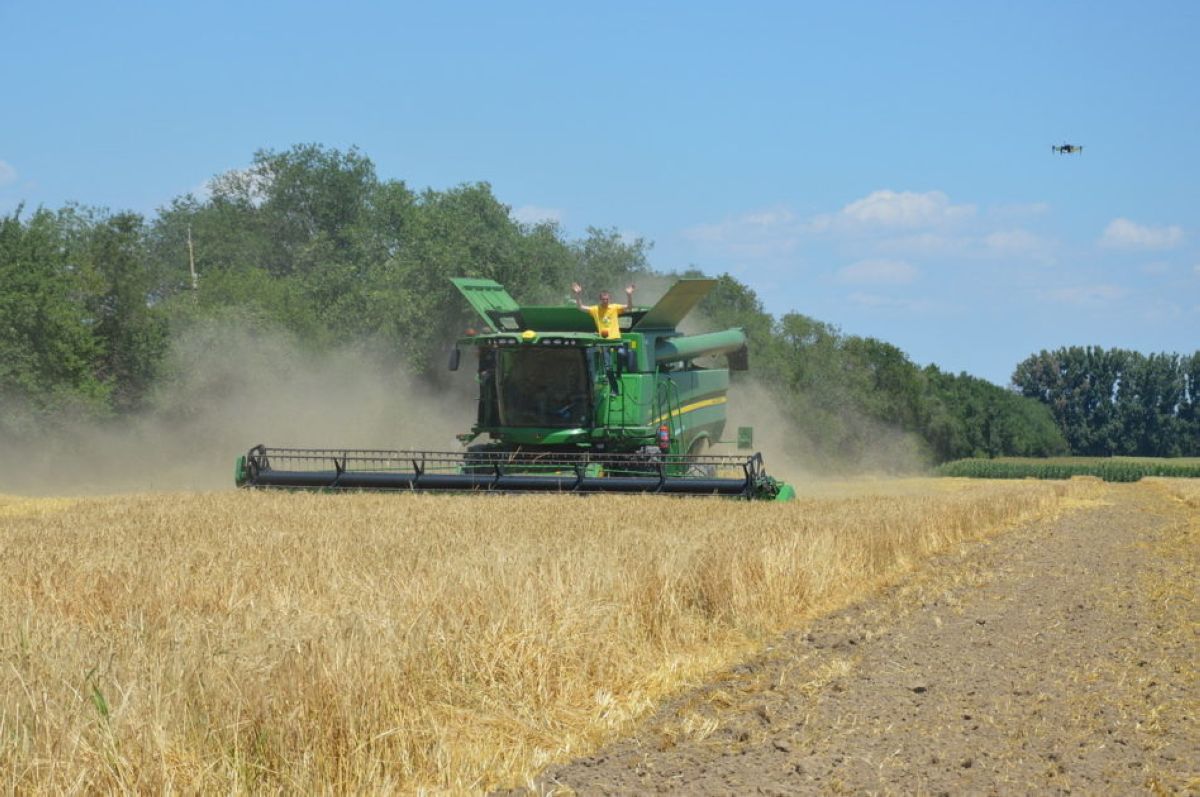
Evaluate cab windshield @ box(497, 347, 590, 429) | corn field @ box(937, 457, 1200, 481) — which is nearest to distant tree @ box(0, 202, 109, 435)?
cab windshield @ box(497, 347, 590, 429)

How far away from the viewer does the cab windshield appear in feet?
51.6

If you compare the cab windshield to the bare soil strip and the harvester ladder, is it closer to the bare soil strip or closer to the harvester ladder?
the harvester ladder

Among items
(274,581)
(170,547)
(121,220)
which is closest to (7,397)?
(121,220)

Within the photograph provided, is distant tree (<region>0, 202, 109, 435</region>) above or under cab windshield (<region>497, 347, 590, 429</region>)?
above

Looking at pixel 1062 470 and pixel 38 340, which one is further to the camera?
pixel 1062 470

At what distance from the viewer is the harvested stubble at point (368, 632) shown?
→ 13.2 feet

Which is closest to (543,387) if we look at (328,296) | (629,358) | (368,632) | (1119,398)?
(629,358)

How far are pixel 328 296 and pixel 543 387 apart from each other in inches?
1408

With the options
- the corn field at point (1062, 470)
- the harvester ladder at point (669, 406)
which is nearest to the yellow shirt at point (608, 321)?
the harvester ladder at point (669, 406)

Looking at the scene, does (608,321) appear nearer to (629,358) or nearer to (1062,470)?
(629,358)

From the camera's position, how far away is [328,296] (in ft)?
164

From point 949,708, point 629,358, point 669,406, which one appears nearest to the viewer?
point 949,708

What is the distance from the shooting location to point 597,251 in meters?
42.9

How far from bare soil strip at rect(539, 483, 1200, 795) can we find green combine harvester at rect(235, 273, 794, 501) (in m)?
5.55
